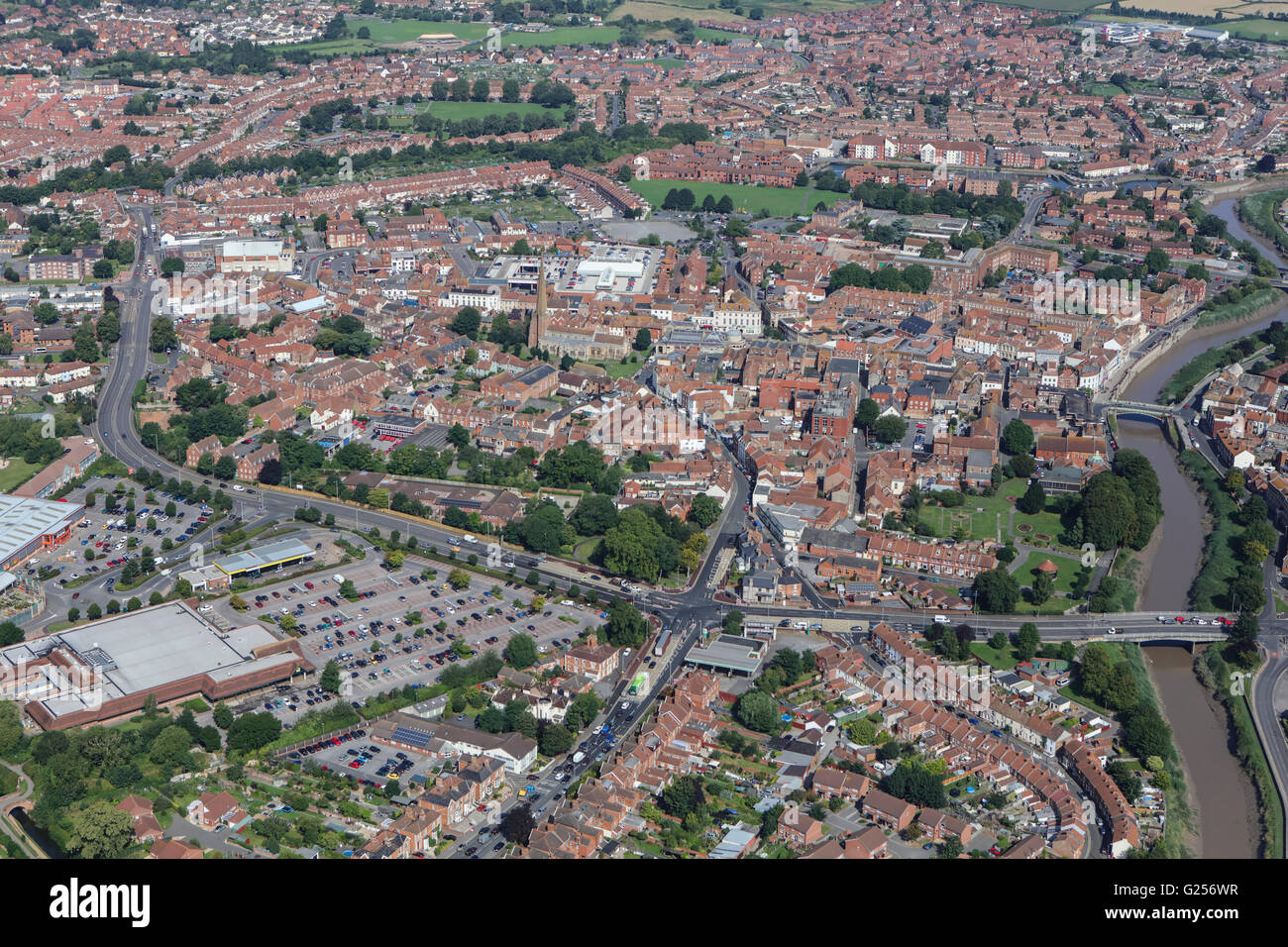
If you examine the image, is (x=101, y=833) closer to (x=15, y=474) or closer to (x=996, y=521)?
(x=15, y=474)

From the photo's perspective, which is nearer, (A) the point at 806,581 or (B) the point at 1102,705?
(B) the point at 1102,705

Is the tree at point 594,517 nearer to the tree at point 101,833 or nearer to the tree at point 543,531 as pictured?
the tree at point 543,531

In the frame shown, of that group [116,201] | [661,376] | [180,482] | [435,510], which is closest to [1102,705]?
[435,510]

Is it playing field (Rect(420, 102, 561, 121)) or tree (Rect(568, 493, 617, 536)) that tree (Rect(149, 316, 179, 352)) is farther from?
playing field (Rect(420, 102, 561, 121))

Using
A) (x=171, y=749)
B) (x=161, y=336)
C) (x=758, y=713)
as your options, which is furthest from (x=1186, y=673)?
(x=161, y=336)

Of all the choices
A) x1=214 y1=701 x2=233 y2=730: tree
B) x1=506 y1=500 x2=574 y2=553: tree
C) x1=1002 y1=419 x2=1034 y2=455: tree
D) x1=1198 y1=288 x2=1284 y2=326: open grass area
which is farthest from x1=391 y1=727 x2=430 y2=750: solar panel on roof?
x1=1198 y1=288 x2=1284 y2=326: open grass area

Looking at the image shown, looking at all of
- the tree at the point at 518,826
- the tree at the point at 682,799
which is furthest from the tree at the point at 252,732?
the tree at the point at 682,799
